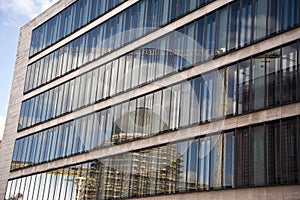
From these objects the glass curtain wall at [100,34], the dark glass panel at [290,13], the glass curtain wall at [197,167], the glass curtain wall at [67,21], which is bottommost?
the glass curtain wall at [197,167]

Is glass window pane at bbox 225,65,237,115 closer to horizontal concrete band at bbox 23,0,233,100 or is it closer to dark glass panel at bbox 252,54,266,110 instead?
dark glass panel at bbox 252,54,266,110

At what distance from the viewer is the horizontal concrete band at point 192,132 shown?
26.7 m

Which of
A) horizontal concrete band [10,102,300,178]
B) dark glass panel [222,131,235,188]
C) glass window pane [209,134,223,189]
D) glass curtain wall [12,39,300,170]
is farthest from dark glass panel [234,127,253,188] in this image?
glass curtain wall [12,39,300,170]

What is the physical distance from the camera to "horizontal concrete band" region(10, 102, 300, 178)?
26672 millimetres

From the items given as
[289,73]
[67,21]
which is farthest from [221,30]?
[67,21]

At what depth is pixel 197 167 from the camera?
101 ft

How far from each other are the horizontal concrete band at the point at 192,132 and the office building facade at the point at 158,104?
2.6 inches

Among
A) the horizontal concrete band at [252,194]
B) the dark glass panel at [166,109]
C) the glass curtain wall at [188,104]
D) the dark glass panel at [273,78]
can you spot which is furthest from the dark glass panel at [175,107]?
the dark glass panel at [273,78]

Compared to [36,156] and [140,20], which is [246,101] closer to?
[140,20]

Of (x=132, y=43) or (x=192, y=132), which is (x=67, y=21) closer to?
(x=132, y=43)

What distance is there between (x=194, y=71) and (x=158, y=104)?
397cm

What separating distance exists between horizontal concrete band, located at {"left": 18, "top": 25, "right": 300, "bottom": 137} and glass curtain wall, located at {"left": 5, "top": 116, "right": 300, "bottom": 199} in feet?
13.9

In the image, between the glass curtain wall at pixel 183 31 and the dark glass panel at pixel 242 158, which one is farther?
the glass curtain wall at pixel 183 31

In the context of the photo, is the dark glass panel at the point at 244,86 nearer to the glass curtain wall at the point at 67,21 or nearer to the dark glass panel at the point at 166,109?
the dark glass panel at the point at 166,109
